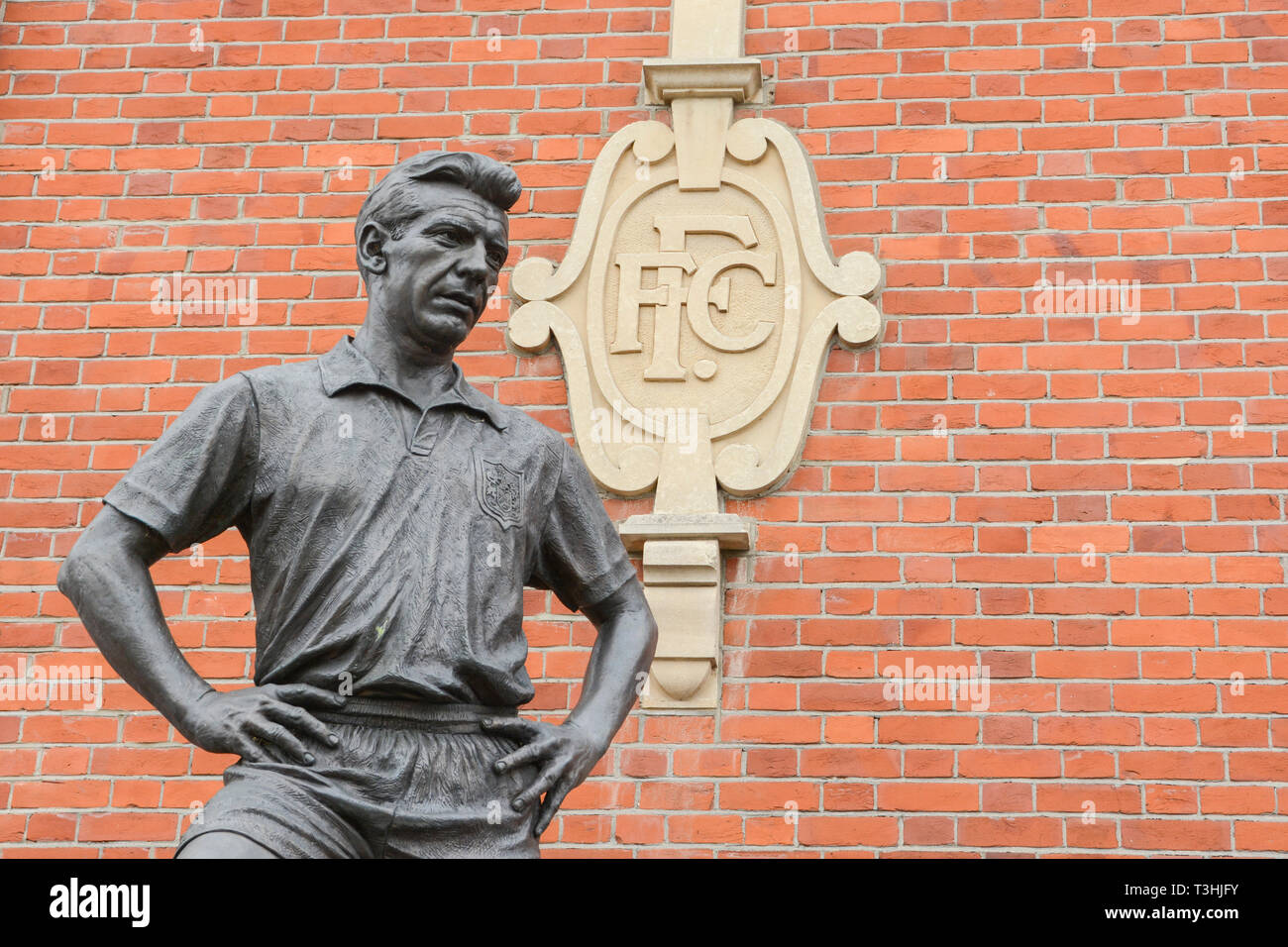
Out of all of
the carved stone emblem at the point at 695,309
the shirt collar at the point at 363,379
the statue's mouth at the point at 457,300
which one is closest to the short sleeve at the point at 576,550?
the shirt collar at the point at 363,379

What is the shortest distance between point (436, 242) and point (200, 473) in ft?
1.70

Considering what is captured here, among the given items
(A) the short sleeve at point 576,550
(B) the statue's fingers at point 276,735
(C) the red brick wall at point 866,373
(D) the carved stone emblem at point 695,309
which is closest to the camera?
(B) the statue's fingers at point 276,735

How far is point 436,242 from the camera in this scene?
2781 mm

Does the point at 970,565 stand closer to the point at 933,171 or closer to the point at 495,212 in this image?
the point at 933,171

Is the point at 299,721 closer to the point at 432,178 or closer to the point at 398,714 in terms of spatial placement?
the point at 398,714

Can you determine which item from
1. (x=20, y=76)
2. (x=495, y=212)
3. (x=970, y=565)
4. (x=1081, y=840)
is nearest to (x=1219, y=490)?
(x=970, y=565)

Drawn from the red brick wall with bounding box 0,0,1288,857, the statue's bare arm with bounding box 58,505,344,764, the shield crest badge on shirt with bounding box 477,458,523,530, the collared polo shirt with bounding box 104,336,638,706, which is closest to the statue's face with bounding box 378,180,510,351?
the collared polo shirt with bounding box 104,336,638,706

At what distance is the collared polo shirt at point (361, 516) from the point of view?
2.57m

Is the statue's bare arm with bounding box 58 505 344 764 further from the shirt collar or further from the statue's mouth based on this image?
the statue's mouth

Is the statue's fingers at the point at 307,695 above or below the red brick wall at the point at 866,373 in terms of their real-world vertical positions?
below

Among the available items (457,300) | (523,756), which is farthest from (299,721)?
(457,300)

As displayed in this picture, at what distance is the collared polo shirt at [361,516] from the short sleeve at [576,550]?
0.07 meters

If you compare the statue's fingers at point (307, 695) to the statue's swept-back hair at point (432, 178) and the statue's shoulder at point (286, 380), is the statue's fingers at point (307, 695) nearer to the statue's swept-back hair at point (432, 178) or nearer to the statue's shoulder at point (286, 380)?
→ the statue's shoulder at point (286, 380)

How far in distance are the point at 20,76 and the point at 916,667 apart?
10.8ft
